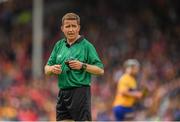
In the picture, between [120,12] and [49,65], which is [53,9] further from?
[49,65]

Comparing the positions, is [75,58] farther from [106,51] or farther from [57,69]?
[106,51]

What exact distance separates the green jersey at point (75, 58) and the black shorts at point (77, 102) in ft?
0.24

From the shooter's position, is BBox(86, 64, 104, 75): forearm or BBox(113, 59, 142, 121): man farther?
BBox(113, 59, 142, 121): man

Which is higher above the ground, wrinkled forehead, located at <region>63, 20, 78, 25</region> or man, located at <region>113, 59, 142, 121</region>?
wrinkled forehead, located at <region>63, 20, 78, 25</region>

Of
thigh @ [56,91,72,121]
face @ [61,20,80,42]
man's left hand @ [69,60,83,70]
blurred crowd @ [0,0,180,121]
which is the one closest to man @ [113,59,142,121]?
blurred crowd @ [0,0,180,121]

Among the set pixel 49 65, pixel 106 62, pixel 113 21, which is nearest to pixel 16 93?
pixel 106 62

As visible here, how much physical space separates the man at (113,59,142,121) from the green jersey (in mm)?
5638

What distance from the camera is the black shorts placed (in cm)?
1002

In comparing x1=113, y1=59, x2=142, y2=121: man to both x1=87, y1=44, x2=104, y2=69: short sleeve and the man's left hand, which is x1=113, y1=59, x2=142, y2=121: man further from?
the man's left hand

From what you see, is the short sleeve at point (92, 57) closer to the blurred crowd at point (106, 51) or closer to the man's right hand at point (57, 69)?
the man's right hand at point (57, 69)

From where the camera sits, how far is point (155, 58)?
2220 centimetres

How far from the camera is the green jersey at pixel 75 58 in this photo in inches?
393

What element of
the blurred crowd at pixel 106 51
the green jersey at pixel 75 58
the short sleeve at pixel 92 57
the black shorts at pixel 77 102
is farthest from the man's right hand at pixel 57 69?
the blurred crowd at pixel 106 51

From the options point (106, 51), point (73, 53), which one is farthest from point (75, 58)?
point (106, 51)
